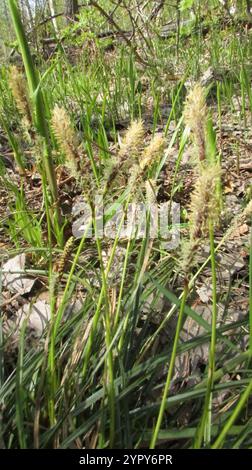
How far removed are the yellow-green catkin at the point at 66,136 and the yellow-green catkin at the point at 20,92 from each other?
0.21 m

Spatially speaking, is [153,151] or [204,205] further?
[153,151]

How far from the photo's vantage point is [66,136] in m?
0.58

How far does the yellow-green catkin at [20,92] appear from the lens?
736mm

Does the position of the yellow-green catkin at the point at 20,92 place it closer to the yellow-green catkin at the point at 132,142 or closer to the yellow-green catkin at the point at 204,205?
the yellow-green catkin at the point at 132,142

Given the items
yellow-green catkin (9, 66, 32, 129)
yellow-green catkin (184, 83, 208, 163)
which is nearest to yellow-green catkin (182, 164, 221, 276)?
yellow-green catkin (184, 83, 208, 163)

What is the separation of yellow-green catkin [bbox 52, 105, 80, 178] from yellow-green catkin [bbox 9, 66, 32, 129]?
0.68ft

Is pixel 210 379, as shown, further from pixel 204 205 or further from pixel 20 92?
pixel 20 92

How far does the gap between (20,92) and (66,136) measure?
248 mm

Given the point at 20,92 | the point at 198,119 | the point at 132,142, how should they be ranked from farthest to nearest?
the point at 20,92 → the point at 132,142 → the point at 198,119

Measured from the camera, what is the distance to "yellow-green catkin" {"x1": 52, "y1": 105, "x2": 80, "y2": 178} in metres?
Result: 0.57

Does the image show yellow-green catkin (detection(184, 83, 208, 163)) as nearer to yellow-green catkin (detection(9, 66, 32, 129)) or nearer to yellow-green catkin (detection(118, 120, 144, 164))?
yellow-green catkin (detection(118, 120, 144, 164))

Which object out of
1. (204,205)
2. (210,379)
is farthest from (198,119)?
(210,379)
